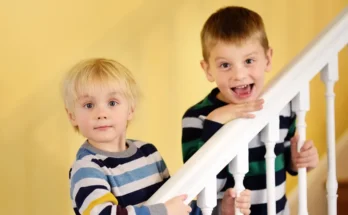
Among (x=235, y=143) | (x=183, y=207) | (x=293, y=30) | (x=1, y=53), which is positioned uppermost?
(x=293, y=30)

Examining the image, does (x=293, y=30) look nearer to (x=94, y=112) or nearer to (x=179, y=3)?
(x=179, y=3)

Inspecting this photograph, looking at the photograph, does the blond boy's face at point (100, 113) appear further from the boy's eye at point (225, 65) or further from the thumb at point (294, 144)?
the thumb at point (294, 144)

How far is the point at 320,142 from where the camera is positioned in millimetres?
2328

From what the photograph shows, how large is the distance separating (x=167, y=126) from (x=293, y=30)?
685mm

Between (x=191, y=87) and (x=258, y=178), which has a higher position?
(x=191, y=87)

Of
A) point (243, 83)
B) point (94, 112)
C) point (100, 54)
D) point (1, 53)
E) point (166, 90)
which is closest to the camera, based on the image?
point (94, 112)

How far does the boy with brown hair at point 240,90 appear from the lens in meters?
1.34

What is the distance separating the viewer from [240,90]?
137 centimetres

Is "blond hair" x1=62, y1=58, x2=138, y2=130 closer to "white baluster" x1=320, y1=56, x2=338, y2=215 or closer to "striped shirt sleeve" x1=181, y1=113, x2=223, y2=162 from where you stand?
"striped shirt sleeve" x1=181, y1=113, x2=223, y2=162

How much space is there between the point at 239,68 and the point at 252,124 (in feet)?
0.59

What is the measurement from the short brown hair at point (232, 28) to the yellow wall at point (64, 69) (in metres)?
0.31

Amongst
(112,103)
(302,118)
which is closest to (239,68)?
(302,118)

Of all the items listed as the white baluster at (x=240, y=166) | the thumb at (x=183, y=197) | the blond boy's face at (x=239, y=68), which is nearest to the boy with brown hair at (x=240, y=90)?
the blond boy's face at (x=239, y=68)

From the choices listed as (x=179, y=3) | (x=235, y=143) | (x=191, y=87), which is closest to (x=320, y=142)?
(x=191, y=87)
